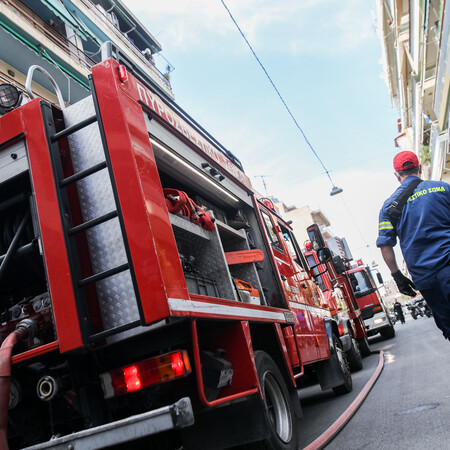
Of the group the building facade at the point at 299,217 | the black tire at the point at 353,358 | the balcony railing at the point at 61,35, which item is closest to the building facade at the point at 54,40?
the balcony railing at the point at 61,35

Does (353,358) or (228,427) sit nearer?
(228,427)

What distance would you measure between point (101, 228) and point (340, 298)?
27.9ft

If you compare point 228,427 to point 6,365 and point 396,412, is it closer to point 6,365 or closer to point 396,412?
point 6,365

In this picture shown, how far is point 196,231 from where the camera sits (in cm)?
362

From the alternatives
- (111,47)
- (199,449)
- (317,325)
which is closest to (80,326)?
(199,449)

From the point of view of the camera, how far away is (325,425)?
15.2 feet

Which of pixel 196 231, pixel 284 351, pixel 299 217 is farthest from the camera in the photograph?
pixel 299 217

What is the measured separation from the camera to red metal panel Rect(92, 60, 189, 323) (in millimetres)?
A: 2465

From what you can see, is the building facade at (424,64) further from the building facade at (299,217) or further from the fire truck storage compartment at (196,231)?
the building facade at (299,217)

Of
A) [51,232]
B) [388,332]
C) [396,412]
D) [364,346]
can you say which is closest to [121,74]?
[51,232]

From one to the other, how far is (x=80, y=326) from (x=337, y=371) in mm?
4242

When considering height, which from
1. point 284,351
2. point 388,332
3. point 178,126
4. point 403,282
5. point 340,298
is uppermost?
point 178,126

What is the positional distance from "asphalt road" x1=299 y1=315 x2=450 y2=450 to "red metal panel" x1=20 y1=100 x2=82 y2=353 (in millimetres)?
2401

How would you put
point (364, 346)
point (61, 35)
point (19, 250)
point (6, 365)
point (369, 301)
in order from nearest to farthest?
1. point (6, 365)
2. point (19, 250)
3. point (364, 346)
4. point (61, 35)
5. point (369, 301)
